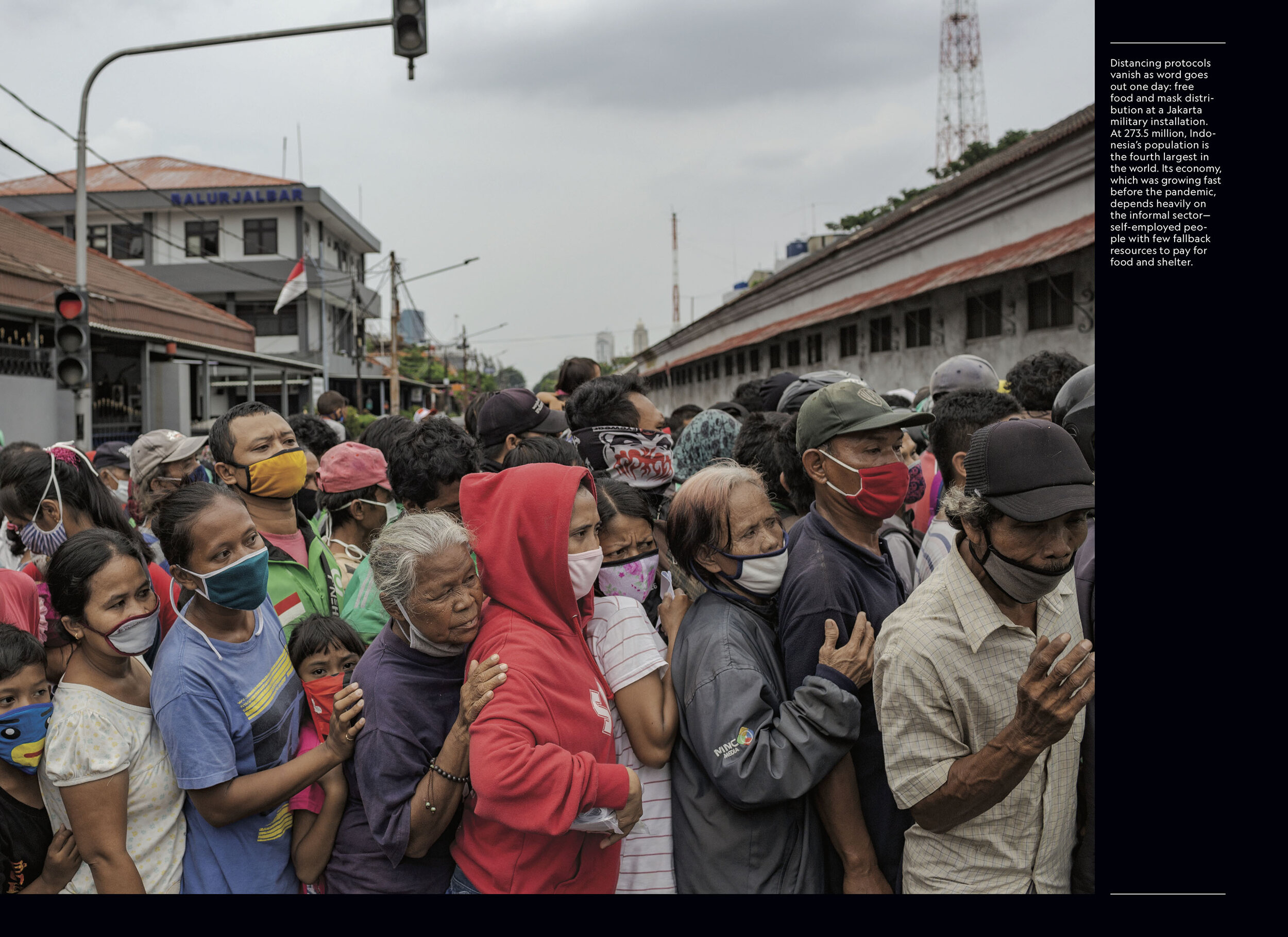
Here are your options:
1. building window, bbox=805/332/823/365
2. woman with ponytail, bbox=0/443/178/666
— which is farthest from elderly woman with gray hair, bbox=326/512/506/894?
building window, bbox=805/332/823/365

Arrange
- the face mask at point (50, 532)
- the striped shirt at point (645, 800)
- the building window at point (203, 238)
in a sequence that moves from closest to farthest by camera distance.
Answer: the striped shirt at point (645, 800), the face mask at point (50, 532), the building window at point (203, 238)

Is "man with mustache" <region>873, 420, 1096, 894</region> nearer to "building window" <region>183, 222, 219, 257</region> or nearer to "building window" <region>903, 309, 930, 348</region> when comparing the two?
"building window" <region>903, 309, 930, 348</region>

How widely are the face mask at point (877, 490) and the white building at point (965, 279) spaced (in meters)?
3.49

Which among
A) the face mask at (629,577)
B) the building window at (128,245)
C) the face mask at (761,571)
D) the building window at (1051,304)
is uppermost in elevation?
the building window at (128,245)

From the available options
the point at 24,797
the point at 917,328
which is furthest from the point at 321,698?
the point at 917,328

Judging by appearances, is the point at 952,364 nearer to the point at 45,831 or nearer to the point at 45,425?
the point at 45,831

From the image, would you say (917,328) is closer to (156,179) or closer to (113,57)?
(113,57)

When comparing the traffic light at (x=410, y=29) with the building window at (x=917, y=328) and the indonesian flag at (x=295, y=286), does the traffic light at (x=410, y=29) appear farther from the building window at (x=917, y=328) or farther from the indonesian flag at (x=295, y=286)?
the indonesian flag at (x=295, y=286)

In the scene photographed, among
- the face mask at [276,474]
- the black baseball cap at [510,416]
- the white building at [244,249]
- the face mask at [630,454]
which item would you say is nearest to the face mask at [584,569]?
the face mask at [630,454]

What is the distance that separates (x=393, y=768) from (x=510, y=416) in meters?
2.12

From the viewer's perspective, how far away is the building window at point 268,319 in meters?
38.0

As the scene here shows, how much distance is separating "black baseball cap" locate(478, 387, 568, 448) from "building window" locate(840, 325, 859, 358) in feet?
44.4
